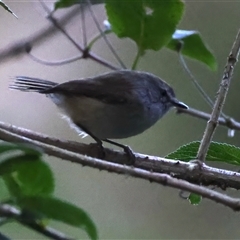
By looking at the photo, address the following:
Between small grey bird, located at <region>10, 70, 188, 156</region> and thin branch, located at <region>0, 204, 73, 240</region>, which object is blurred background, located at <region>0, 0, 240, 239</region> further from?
thin branch, located at <region>0, 204, 73, 240</region>

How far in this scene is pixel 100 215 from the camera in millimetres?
1526

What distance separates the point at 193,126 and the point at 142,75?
66 centimetres

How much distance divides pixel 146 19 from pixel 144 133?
0.76 m

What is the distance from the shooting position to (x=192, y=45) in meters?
1.13

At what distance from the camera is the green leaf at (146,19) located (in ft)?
3.21

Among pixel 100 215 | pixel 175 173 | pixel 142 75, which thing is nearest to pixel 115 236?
pixel 100 215

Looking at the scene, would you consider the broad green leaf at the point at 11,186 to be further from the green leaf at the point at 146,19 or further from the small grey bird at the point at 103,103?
the green leaf at the point at 146,19

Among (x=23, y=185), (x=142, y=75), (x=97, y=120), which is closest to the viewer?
(x=23, y=185)

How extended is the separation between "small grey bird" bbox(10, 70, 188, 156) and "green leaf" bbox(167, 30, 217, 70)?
0.13 meters

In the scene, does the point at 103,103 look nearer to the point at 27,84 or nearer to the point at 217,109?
the point at 27,84

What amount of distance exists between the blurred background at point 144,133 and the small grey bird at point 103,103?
1.23 ft

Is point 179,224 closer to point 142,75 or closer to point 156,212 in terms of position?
point 156,212

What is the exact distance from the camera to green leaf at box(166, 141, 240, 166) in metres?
0.80

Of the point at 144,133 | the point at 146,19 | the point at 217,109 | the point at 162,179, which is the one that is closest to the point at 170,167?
→ the point at 217,109
